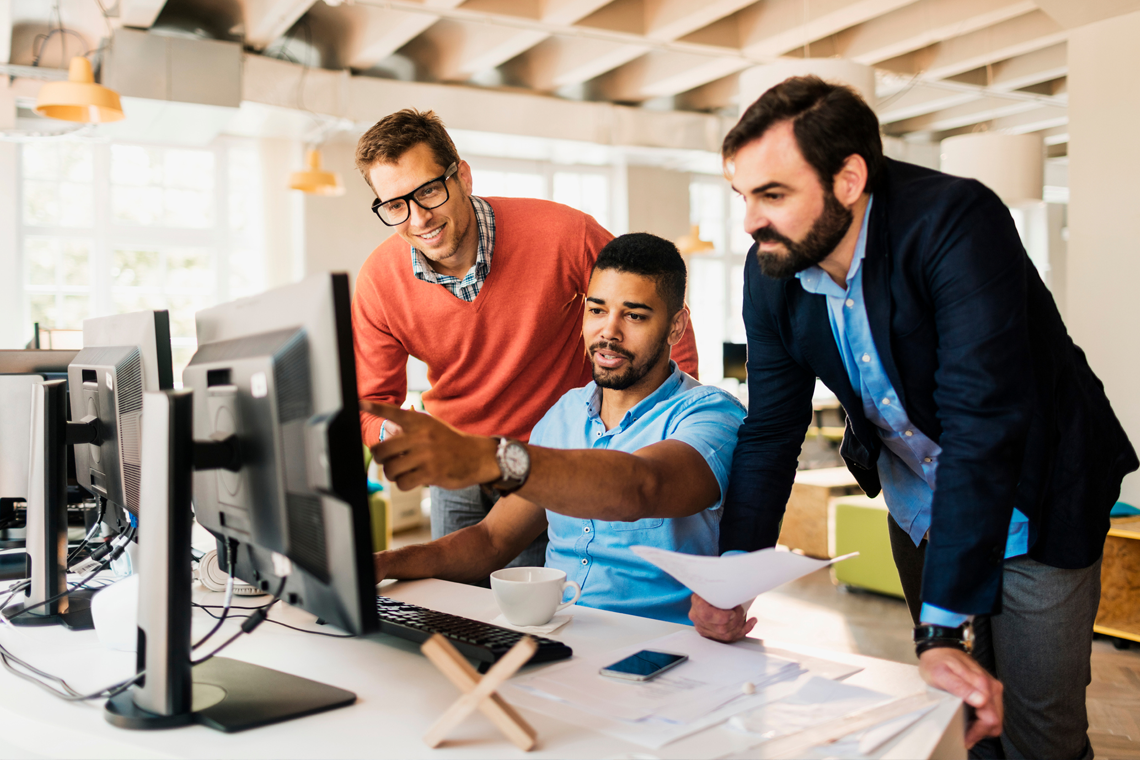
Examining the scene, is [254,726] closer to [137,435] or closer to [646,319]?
[137,435]

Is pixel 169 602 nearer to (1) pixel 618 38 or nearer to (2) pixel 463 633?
(2) pixel 463 633

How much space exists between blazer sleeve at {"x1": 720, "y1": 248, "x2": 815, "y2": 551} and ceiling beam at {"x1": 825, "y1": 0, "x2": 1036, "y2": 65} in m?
5.11

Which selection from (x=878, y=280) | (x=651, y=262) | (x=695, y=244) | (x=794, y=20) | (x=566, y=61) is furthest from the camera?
(x=695, y=244)

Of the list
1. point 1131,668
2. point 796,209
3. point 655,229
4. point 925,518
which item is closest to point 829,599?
point 1131,668

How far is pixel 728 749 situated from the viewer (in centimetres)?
91

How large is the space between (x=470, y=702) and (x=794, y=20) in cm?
607

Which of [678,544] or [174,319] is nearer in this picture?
[678,544]

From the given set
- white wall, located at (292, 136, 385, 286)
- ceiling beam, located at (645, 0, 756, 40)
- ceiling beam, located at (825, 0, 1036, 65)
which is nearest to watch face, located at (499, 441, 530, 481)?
ceiling beam, located at (645, 0, 756, 40)

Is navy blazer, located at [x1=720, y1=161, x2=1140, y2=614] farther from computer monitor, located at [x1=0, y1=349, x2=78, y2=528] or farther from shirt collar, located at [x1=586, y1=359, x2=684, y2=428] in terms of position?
computer monitor, located at [x1=0, y1=349, x2=78, y2=528]

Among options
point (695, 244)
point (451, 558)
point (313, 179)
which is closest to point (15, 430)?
point (451, 558)

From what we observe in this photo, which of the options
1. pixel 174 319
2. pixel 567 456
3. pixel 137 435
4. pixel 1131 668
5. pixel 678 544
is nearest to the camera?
pixel 567 456

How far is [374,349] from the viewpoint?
237 centimetres

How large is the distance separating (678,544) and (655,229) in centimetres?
788

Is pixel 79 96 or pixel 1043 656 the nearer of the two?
pixel 1043 656
